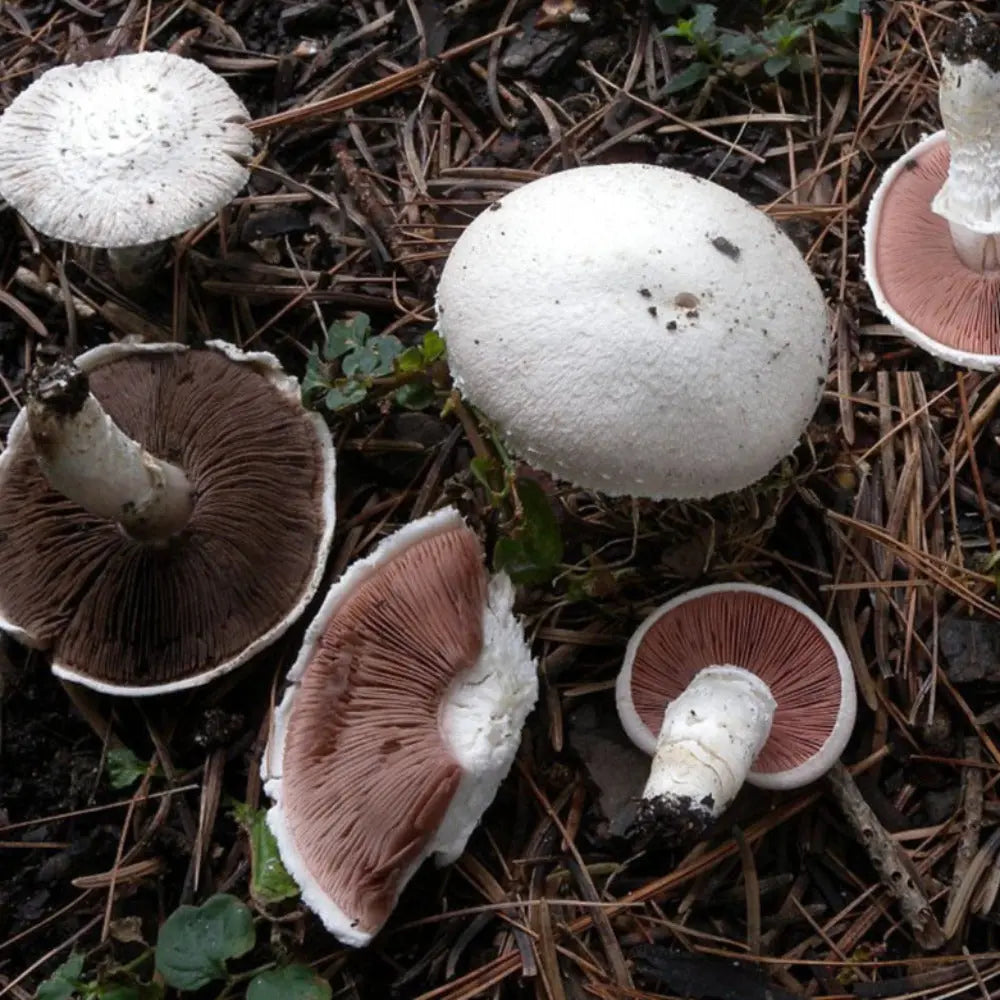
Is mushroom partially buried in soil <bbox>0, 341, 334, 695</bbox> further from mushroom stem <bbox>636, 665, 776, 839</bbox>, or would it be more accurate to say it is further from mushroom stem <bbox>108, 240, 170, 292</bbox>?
mushroom stem <bbox>636, 665, 776, 839</bbox>

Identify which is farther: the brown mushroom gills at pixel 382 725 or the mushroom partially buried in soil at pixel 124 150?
the mushroom partially buried in soil at pixel 124 150

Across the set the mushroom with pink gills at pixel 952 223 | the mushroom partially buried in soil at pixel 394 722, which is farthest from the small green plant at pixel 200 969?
the mushroom with pink gills at pixel 952 223

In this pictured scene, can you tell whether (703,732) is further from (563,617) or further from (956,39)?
(956,39)

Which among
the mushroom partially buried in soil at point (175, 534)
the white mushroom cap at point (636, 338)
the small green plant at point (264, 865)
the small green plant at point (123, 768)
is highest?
the white mushroom cap at point (636, 338)

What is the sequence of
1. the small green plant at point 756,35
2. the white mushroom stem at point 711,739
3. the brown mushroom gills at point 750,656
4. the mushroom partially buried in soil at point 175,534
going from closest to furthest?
the white mushroom stem at point 711,739 → the brown mushroom gills at point 750,656 → the mushroom partially buried in soil at point 175,534 → the small green plant at point 756,35

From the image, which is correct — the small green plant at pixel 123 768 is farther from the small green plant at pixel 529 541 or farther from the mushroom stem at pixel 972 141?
the mushroom stem at pixel 972 141

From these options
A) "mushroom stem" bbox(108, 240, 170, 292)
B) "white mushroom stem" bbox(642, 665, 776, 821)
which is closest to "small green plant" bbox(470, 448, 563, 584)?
"white mushroom stem" bbox(642, 665, 776, 821)
